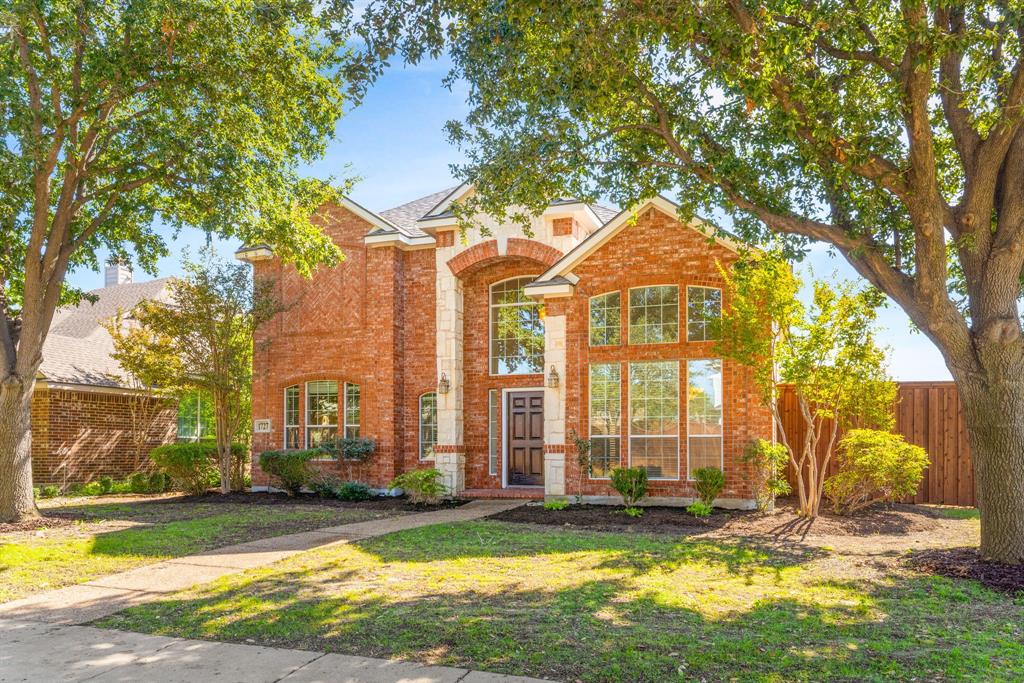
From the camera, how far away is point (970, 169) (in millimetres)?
8219

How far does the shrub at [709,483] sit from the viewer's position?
1282cm

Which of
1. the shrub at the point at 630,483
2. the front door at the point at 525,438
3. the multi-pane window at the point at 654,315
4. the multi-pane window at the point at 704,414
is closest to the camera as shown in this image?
the shrub at the point at 630,483

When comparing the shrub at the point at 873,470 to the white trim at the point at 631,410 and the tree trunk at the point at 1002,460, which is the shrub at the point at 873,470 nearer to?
the white trim at the point at 631,410

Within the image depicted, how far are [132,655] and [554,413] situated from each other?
33.0 feet

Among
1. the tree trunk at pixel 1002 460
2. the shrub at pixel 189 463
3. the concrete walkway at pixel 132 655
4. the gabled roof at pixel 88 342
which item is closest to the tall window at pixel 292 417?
the shrub at pixel 189 463

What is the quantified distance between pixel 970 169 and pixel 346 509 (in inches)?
442

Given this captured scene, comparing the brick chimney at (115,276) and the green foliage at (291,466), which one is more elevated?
the brick chimney at (115,276)

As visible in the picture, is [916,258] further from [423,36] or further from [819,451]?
[819,451]

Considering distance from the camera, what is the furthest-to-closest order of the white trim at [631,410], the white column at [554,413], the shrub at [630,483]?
the white column at [554,413]
the white trim at [631,410]
the shrub at [630,483]

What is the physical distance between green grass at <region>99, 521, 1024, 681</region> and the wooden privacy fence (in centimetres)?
639

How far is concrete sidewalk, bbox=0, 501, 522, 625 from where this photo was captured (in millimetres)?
6367

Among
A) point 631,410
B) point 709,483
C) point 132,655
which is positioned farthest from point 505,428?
point 132,655

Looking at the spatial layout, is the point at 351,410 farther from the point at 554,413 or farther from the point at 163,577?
the point at 163,577

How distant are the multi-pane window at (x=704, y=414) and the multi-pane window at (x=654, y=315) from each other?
2.50ft
